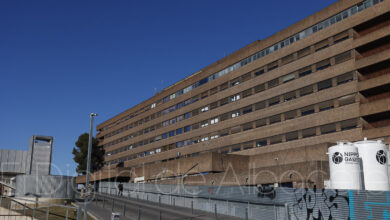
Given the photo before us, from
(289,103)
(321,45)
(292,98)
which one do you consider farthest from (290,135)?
(321,45)

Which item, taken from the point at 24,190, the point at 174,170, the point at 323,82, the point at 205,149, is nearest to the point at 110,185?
the point at 174,170

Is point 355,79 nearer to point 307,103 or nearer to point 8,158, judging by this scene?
point 307,103

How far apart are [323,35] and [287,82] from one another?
26.5ft

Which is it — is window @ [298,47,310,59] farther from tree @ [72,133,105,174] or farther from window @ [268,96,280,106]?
tree @ [72,133,105,174]

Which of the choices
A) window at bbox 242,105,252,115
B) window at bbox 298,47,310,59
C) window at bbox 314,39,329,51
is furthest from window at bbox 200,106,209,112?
window at bbox 314,39,329,51

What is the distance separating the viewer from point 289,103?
53.6 m

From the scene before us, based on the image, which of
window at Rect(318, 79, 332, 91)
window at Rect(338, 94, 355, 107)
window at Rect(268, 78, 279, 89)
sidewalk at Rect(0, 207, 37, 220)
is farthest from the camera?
window at Rect(268, 78, 279, 89)

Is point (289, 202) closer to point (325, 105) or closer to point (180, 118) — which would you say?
point (325, 105)

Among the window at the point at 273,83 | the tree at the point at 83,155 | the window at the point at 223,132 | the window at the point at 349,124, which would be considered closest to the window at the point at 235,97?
the window at the point at 223,132

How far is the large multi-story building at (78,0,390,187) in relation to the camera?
44.3 m

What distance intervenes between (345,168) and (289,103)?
91.3ft

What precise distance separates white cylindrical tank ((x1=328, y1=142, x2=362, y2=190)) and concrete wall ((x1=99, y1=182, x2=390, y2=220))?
264 cm

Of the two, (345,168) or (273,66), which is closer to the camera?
(345,168)

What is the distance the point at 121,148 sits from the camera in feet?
335
